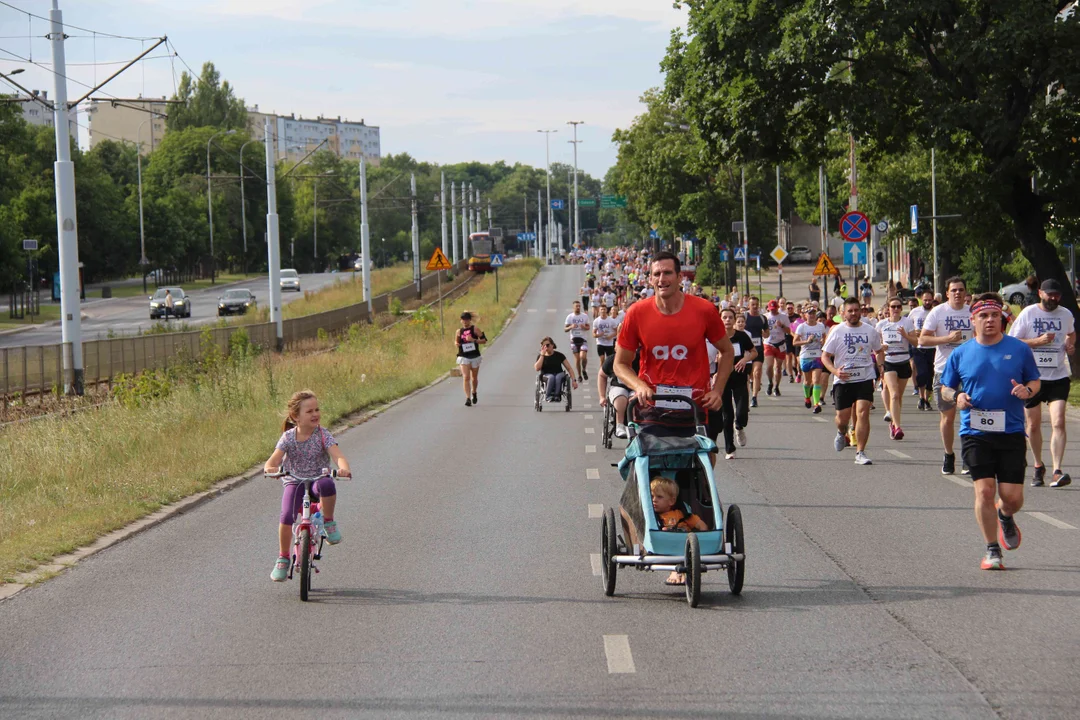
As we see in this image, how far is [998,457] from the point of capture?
8891mm

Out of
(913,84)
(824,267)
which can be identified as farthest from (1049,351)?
(824,267)

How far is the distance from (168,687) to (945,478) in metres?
9.26

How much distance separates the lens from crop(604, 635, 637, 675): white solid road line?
6.42 m

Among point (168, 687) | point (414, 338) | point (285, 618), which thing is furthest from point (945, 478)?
point (414, 338)

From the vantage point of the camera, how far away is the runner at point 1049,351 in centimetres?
1302

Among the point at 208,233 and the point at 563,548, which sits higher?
the point at 208,233

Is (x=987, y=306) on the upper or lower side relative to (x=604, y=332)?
upper

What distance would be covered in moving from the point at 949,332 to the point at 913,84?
11.0 meters

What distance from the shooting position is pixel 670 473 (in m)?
8.20

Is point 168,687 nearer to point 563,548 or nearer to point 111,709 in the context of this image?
point 111,709

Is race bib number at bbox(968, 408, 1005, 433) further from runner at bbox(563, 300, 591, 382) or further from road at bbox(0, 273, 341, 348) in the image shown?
road at bbox(0, 273, 341, 348)

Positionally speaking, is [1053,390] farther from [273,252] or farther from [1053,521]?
[273,252]

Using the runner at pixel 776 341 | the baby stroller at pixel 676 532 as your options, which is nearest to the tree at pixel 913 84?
the runner at pixel 776 341

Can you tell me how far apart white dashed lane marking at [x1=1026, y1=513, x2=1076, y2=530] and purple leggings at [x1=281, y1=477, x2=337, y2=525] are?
5.53 m
